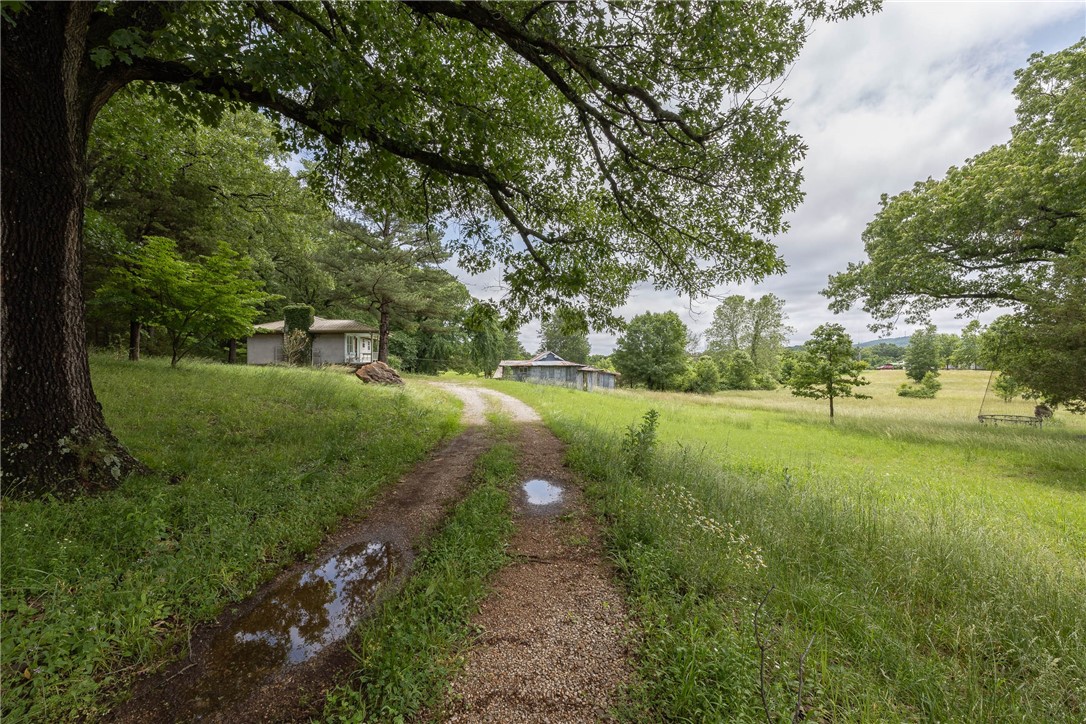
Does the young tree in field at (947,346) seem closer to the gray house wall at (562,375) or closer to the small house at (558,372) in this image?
the gray house wall at (562,375)

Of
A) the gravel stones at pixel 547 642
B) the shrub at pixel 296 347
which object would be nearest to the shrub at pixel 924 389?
the gravel stones at pixel 547 642

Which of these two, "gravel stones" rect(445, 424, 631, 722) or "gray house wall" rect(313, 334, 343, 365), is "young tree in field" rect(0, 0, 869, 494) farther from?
"gray house wall" rect(313, 334, 343, 365)

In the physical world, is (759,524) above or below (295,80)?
below

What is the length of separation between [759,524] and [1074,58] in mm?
19999

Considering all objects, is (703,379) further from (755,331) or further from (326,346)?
(326,346)

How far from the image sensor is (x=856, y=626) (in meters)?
2.84

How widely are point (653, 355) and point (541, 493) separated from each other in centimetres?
4330

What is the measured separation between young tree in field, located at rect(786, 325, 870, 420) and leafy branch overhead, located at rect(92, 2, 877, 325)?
57.9 ft

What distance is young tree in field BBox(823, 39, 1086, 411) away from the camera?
409 inches

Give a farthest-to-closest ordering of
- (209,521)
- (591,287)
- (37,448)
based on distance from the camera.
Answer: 1. (591,287)
2. (37,448)
3. (209,521)

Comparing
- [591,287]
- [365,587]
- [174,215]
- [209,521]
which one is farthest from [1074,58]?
[174,215]

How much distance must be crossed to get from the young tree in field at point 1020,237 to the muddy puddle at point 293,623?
1653 centimetres

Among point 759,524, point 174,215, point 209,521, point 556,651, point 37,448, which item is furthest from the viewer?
point 174,215

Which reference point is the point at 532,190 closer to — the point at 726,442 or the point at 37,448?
the point at 37,448
